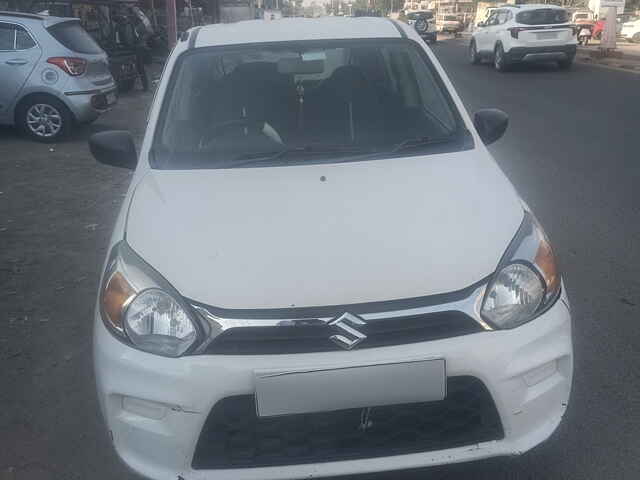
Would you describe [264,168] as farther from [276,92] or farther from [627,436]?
[627,436]

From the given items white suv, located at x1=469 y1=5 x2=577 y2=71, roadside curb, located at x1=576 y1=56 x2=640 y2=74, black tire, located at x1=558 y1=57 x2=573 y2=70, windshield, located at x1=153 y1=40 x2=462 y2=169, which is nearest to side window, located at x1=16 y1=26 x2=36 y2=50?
windshield, located at x1=153 y1=40 x2=462 y2=169

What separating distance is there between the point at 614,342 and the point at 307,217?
6.50 feet

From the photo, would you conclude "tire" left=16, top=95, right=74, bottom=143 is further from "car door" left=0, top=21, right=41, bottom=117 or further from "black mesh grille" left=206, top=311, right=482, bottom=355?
"black mesh grille" left=206, top=311, right=482, bottom=355

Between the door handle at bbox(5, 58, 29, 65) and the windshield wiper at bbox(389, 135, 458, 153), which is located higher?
the windshield wiper at bbox(389, 135, 458, 153)

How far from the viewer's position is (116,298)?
2383mm

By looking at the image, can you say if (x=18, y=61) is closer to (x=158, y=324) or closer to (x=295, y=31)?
(x=295, y=31)

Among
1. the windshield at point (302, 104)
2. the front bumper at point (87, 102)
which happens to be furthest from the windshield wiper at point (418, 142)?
the front bumper at point (87, 102)

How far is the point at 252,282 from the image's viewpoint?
226cm

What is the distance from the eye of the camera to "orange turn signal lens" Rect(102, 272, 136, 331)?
7.69ft

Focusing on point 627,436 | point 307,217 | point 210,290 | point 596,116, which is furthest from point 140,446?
point 596,116

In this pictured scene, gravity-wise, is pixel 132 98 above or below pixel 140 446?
below

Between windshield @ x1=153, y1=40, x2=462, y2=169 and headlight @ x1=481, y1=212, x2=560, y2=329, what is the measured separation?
92 centimetres

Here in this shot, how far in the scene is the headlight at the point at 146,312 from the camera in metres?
2.23

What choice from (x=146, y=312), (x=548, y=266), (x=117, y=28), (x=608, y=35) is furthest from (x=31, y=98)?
(x=608, y=35)
